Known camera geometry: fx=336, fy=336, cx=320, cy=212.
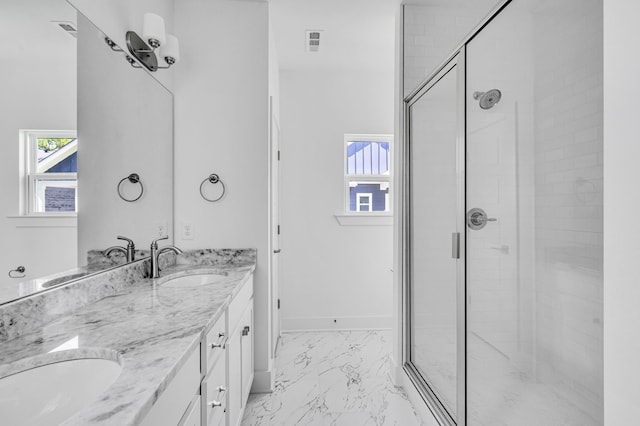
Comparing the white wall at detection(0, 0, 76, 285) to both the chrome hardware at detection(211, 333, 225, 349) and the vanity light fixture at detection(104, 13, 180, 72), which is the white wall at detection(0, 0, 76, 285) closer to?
the vanity light fixture at detection(104, 13, 180, 72)

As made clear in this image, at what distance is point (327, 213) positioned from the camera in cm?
347

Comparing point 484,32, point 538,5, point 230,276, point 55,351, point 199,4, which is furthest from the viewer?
point 199,4

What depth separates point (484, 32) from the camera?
56.0 inches

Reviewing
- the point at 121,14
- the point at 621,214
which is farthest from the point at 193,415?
the point at 121,14

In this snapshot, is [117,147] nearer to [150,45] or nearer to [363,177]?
[150,45]

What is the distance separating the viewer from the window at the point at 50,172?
1.06 metres

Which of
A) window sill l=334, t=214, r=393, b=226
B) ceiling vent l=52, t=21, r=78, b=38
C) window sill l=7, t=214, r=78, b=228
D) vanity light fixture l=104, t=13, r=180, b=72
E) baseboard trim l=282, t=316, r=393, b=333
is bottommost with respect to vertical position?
baseboard trim l=282, t=316, r=393, b=333

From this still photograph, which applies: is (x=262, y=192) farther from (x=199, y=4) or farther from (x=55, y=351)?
(x=55, y=351)

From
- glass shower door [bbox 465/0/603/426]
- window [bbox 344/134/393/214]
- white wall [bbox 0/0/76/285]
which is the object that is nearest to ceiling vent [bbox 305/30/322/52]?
window [bbox 344/134/393/214]

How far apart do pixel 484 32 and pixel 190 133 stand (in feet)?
5.93

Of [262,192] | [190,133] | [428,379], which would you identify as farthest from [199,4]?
[428,379]

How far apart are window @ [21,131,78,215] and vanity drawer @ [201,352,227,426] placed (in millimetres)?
809

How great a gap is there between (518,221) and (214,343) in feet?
3.97

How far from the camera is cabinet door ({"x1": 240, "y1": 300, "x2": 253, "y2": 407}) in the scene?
1.86m
